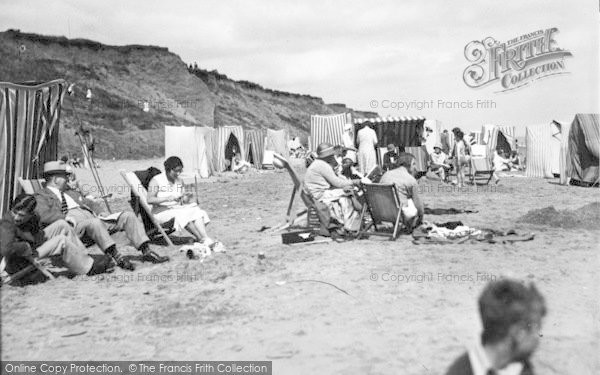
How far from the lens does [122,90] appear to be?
1807 inches

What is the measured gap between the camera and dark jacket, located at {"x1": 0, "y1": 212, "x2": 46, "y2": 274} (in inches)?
202

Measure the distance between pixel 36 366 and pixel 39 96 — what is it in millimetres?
4432

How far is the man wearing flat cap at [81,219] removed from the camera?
5.81m

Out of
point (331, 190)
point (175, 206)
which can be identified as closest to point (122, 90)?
point (331, 190)

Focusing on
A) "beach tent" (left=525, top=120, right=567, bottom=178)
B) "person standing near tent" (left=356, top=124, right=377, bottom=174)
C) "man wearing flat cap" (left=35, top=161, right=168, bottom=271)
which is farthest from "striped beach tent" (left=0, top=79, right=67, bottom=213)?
"beach tent" (left=525, top=120, right=567, bottom=178)

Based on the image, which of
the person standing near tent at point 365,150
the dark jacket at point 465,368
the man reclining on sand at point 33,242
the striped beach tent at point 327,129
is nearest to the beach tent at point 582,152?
the person standing near tent at point 365,150

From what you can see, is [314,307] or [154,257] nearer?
[314,307]

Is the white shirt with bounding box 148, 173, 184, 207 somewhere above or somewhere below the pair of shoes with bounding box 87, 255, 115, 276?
above

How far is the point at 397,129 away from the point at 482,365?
16.7 metres

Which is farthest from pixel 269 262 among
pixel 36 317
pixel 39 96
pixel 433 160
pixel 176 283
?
pixel 433 160

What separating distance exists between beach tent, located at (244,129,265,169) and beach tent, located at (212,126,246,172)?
3.25 feet

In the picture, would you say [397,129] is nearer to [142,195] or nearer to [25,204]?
[142,195]

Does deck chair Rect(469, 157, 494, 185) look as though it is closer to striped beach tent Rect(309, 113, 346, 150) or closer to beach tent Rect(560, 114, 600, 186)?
beach tent Rect(560, 114, 600, 186)

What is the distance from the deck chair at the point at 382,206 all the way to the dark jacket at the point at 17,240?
3425 mm
